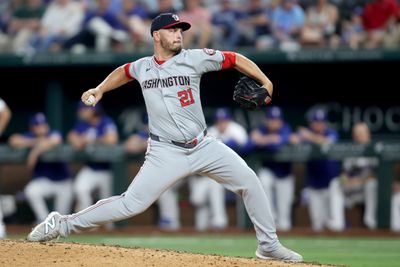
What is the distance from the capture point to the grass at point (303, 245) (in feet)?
30.9

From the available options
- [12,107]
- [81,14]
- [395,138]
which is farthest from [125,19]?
[395,138]

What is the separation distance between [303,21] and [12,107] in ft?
16.5

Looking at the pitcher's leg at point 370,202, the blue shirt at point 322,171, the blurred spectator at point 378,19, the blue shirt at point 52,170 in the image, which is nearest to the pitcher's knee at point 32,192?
the blue shirt at point 52,170

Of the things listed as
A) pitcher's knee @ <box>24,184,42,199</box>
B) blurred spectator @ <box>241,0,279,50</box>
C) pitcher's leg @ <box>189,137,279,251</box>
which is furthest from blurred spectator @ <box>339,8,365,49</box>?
pitcher's leg @ <box>189,137,279,251</box>

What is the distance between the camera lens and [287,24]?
14.0 meters

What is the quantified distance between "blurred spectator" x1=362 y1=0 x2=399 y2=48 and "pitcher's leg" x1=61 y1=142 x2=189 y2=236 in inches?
295

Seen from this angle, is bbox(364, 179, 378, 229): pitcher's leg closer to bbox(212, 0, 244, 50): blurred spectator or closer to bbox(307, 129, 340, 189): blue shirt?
bbox(307, 129, 340, 189): blue shirt

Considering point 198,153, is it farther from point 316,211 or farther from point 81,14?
point 81,14

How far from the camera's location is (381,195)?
1309cm

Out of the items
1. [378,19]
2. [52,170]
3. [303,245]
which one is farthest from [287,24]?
[52,170]

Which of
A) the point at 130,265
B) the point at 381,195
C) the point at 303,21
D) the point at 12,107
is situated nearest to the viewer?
the point at 130,265

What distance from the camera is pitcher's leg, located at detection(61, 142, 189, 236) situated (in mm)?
6672

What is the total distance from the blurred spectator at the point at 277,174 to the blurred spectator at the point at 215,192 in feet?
1.05

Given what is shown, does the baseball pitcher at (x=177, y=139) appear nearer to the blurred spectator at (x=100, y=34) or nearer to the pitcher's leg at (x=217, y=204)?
the pitcher's leg at (x=217, y=204)
